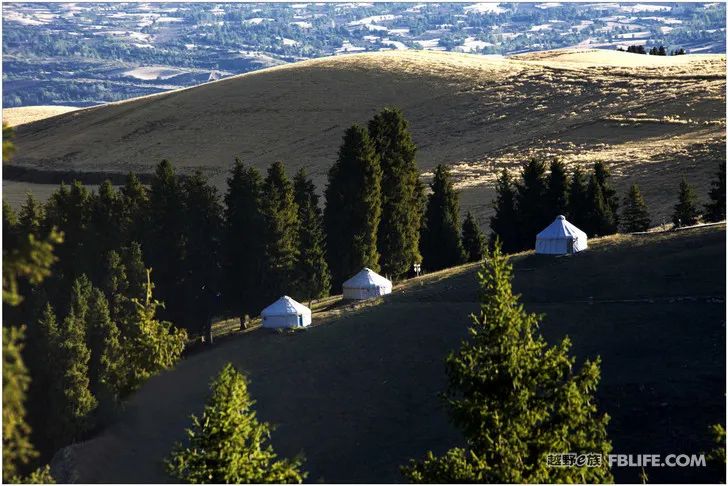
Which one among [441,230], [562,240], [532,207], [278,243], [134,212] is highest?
[562,240]

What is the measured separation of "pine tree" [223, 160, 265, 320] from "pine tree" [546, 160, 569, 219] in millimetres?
17234

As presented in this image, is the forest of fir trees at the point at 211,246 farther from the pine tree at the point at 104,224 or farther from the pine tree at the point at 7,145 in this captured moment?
the pine tree at the point at 7,145

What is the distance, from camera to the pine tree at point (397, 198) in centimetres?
7244

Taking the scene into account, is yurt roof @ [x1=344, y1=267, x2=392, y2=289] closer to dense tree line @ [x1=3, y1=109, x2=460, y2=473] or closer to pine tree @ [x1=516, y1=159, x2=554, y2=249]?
dense tree line @ [x1=3, y1=109, x2=460, y2=473]

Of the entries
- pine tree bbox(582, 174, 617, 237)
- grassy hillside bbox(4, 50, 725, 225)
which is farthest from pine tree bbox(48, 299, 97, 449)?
grassy hillside bbox(4, 50, 725, 225)

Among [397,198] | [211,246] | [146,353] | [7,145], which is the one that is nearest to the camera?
[7,145]

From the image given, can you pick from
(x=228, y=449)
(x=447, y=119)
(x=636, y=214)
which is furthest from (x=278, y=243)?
(x=447, y=119)

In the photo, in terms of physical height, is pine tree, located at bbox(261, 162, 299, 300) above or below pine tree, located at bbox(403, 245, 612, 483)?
below

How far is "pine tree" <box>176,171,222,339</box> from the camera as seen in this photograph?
66.1m

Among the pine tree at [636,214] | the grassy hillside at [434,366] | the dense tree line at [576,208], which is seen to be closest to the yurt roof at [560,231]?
the grassy hillside at [434,366]

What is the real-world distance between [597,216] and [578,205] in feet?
4.67

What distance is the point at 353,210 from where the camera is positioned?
232ft

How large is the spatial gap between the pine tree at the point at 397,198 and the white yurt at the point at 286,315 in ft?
45.5

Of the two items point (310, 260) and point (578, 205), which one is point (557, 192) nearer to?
point (578, 205)
